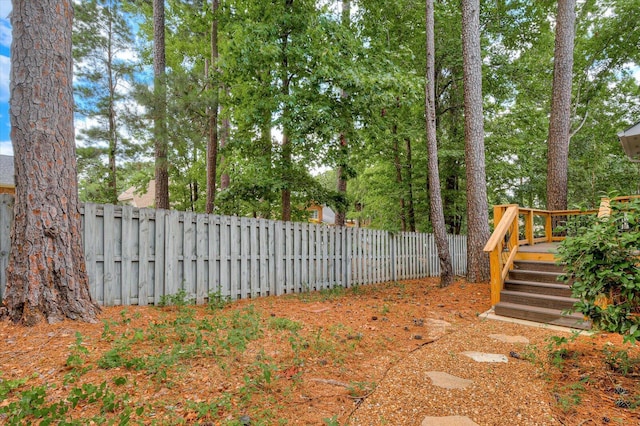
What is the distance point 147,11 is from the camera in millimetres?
10352

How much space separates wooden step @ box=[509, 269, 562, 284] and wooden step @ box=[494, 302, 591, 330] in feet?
1.91

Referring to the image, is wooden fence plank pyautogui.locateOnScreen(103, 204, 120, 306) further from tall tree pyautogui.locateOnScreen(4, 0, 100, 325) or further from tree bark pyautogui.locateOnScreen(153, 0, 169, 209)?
tree bark pyautogui.locateOnScreen(153, 0, 169, 209)

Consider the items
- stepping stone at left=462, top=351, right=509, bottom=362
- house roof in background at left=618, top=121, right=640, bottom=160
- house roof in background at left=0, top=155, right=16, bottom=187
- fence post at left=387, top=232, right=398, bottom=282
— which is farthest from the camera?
house roof in background at left=0, top=155, right=16, bottom=187

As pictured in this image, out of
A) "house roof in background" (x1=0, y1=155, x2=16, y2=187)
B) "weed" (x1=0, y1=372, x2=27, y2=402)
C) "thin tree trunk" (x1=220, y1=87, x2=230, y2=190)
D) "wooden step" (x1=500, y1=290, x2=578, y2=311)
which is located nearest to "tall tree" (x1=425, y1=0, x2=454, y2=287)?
"wooden step" (x1=500, y1=290, x2=578, y2=311)

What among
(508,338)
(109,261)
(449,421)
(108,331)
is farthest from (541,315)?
(109,261)

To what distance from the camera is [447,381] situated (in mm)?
2584

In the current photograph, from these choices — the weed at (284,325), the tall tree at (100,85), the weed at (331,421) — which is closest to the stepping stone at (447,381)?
the weed at (331,421)

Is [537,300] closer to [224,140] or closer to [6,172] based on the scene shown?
[224,140]

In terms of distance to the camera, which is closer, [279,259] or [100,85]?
[279,259]

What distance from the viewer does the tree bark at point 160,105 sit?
661 centimetres

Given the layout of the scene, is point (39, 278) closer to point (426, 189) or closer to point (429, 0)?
point (429, 0)

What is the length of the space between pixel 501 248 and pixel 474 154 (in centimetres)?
238

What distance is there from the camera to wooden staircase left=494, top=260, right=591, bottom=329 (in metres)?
4.19

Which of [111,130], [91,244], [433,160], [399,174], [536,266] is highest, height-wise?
[111,130]
